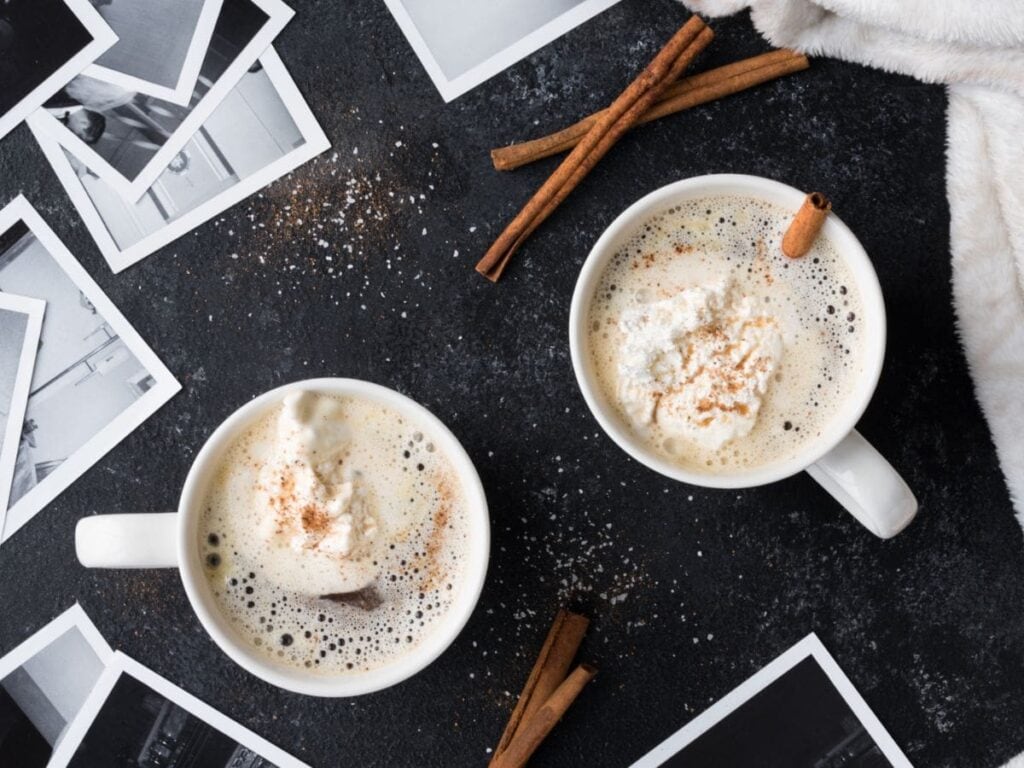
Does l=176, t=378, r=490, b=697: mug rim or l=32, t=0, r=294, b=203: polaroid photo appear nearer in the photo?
l=176, t=378, r=490, b=697: mug rim

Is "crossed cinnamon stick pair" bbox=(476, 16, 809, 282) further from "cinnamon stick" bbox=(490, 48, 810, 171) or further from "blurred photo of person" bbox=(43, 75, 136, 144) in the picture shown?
"blurred photo of person" bbox=(43, 75, 136, 144)

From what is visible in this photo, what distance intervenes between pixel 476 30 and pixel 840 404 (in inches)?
23.5

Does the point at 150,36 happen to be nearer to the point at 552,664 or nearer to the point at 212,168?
the point at 212,168

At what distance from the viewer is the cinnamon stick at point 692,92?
1.12 meters

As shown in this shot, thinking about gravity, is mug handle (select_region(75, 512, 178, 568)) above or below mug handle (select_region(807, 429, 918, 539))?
above

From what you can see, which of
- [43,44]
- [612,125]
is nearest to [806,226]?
[612,125]

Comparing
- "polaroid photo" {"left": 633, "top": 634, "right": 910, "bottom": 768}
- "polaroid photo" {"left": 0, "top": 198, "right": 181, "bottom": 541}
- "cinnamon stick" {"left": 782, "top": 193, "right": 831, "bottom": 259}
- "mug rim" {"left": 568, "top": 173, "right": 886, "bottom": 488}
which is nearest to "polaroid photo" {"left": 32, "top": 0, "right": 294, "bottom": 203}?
"polaroid photo" {"left": 0, "top": 198, "right": 181, "bottom": 541}

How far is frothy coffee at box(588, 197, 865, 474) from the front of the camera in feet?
3.25

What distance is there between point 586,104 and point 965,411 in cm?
57

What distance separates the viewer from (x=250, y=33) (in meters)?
1.16

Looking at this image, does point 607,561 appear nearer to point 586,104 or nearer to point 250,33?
point 586,104

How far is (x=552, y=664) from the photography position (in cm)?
114

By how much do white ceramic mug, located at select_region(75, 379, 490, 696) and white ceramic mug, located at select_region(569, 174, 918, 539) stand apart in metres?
0.17

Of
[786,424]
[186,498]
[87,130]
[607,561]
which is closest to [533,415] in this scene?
[607,561]
